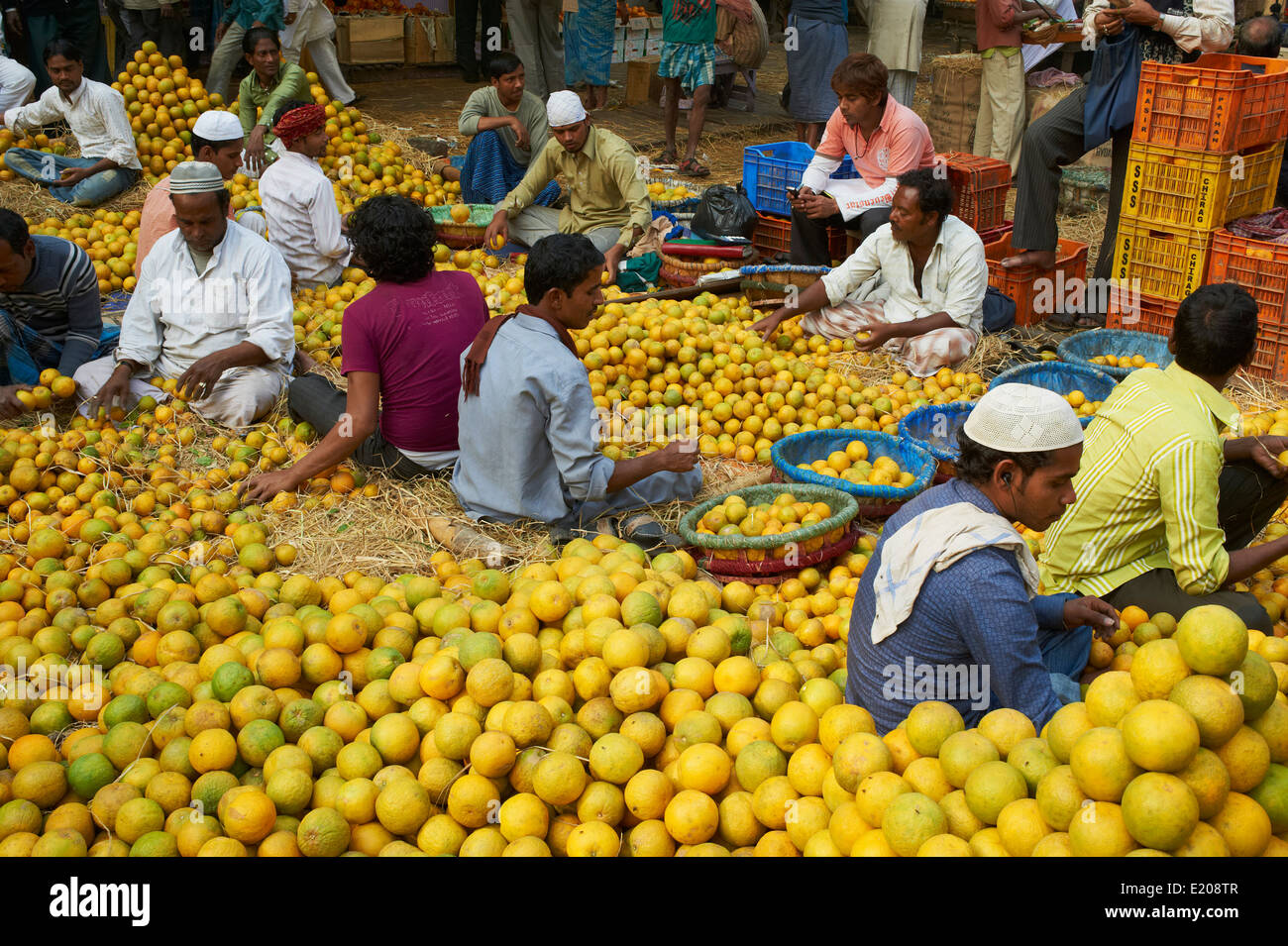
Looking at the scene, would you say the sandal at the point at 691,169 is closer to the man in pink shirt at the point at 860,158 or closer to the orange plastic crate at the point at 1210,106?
the man in pink shirt at the point at 860,158

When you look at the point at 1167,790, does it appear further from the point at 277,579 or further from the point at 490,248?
the point at 490,248

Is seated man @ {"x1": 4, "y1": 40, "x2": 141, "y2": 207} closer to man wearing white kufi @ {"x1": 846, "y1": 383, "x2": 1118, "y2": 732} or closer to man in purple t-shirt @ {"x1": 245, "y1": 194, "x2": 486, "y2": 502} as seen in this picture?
man in purple t-shirt @ {"x1": 245, "y1": 194, "x2": 486, "y2": 502}

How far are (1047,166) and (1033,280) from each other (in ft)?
2.53

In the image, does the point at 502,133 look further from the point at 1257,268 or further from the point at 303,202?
the point at 1257,268

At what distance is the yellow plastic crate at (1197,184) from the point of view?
6.44m

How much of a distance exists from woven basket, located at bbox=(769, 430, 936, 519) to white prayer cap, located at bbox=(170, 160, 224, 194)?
3189 millimetres

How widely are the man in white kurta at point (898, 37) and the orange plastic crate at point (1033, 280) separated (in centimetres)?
344

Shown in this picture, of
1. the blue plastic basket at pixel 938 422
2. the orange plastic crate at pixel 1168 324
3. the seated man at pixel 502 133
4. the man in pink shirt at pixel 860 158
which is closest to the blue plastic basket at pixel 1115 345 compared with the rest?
the orange plastic crate at pixel 1168 324

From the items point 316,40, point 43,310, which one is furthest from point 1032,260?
point 316,40

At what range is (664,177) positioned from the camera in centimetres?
1095

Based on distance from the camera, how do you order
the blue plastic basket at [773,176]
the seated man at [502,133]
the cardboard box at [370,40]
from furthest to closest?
the cardboard box at [370,40]
the seated man at [502,133]
the blue plastic basket at [773,176]

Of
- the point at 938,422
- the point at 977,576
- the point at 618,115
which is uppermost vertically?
the point at 618,115

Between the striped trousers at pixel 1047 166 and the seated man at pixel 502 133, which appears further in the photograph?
the seated man at pixel 502 133

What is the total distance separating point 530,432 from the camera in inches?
170
